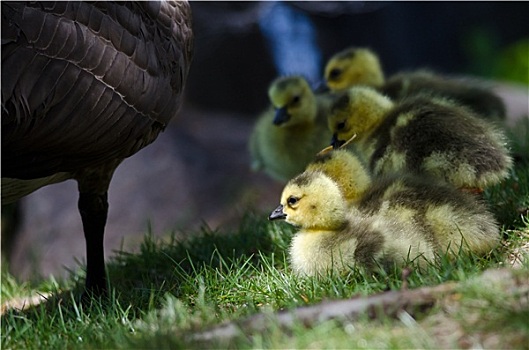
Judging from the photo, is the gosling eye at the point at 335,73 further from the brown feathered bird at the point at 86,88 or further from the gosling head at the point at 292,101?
the brown feathered bird at the point at 86,88

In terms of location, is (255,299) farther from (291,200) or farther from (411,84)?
(411,84)

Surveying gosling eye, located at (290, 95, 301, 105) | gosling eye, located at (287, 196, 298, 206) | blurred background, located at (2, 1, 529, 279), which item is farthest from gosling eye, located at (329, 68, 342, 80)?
gosling eye, located at (287, 196, 298, 206)

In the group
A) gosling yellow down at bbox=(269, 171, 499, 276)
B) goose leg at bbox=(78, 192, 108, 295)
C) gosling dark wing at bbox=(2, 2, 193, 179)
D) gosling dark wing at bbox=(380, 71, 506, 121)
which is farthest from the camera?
gosling dark wing at bbox=(380, 71, 506, 121)

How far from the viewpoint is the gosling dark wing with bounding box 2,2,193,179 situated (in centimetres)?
343

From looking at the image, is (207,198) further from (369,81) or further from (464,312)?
(464,312)

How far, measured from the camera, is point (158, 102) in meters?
4.22

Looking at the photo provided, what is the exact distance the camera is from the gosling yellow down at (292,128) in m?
5.83

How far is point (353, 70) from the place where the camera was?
6.61m

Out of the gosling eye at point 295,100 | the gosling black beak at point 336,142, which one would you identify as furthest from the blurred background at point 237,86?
the gosling black beak at point 336,142

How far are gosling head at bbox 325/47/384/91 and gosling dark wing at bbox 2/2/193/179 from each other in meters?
2.48

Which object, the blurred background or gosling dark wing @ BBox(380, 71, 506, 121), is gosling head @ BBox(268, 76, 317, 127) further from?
the blurred background

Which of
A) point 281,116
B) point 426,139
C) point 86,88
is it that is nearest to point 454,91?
point 281,116

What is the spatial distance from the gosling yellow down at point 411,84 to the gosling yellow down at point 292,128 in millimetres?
469

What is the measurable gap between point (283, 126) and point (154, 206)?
11.0 ft
